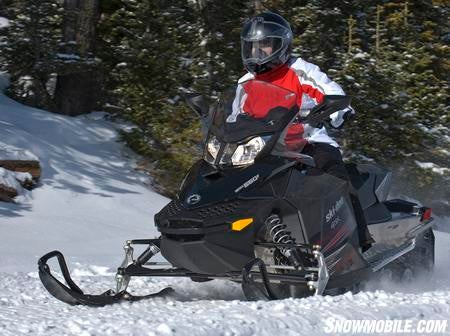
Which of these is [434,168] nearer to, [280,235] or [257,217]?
[280,235]

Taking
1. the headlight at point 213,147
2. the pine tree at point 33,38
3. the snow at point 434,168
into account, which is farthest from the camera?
the snow at point 434,168

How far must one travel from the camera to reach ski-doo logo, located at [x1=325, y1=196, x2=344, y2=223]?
5.39 m

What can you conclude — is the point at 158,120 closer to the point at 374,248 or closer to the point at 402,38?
the point at 402,38

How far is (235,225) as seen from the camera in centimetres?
489

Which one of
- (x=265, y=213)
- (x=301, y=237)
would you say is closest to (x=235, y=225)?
(x=265, y=213)

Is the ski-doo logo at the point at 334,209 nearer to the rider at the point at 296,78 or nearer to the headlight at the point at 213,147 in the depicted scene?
the rider at the point at 296,78

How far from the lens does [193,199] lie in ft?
16.6

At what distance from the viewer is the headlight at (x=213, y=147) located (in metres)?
5.28

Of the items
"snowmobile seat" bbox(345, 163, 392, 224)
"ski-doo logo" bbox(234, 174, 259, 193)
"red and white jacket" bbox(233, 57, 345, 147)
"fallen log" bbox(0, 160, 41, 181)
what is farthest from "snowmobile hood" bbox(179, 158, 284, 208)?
"fallen log" bbox(0, 160, 41, 181)

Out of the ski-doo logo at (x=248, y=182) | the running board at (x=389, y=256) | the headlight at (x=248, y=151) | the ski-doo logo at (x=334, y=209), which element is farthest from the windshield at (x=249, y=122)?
the running board at (x=389, y=256)

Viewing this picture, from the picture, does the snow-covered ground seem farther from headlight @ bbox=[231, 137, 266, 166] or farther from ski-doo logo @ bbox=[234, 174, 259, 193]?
headlight @ bbox=[231, 137, 266, 166]

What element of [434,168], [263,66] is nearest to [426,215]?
[263,66]

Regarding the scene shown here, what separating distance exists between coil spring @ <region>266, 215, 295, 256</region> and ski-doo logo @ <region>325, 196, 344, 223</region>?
0.36 meters

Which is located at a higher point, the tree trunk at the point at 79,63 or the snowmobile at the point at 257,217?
the snowmobile at the point at 257,217
